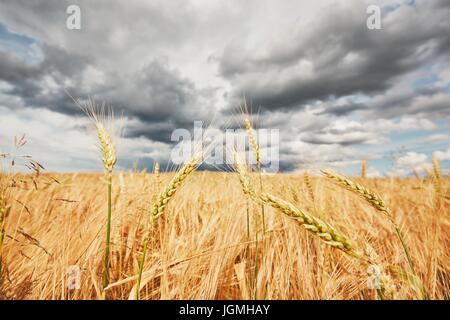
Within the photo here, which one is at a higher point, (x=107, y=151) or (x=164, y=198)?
(x=107, y=151)

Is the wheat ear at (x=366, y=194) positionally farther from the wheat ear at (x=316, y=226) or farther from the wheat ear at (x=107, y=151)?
the wheat ear at (x=107, y=151)

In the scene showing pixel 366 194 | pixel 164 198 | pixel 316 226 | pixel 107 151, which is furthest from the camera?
pixel 107 151

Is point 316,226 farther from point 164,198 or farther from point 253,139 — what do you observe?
point 253,139

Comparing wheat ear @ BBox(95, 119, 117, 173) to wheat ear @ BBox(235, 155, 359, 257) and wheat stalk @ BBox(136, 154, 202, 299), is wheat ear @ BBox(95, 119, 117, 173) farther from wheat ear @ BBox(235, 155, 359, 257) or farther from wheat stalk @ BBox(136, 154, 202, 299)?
wheat ear @ BBox(235, 155, 359, 257)

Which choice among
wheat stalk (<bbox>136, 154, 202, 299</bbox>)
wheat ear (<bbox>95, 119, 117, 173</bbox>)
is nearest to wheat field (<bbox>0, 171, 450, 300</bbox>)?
wheat ear (<bbox>95, 119, 117, 173</bbox>)

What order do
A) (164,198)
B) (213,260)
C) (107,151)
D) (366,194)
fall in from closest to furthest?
(164,198), (366,194), (107,151), (213,260)

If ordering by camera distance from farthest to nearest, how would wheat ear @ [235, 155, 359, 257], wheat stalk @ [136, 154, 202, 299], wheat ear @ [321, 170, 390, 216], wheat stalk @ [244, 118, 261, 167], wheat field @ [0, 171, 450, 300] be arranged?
wheat stalk @ [244, 118, 261, 167], wheat field @ [0, 171, 450, 300], wheat ear @ [321, 170, 390, 216], wheat stalk @ [136, 154, 202, 299], wheat ear @ [235, 155, 359, 257]

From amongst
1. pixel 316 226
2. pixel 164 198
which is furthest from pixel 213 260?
pixel 316 226

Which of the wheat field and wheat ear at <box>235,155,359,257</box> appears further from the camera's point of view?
the wheat field

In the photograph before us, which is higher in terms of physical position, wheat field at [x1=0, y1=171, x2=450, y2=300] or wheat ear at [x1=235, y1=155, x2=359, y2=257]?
wheat ear at [x1=235, y1=155, x2=359, y2=257]

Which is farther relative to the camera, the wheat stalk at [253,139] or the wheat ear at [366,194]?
the wheat stalk at [253,139]

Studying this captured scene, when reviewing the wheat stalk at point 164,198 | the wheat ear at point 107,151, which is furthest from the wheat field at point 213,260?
the wheat stalk at point 164,198
